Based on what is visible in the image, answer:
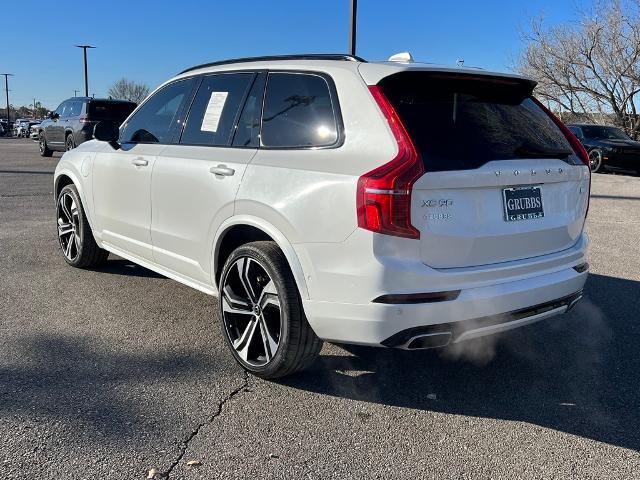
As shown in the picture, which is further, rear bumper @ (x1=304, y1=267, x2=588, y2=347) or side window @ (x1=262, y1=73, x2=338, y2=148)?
side window @ (x1=262, y1=73, x2=338, y2=148)

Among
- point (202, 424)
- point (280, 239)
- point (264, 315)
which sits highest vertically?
point (280, 239)

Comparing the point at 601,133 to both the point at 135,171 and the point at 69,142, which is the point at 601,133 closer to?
the point at 69,142

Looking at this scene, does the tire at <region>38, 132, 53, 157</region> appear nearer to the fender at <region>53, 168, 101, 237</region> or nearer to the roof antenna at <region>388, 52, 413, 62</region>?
the fender at <region>53, 168, 101, 237</region>

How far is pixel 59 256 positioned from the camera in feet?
20.6

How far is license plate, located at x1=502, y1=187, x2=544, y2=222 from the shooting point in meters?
3.11

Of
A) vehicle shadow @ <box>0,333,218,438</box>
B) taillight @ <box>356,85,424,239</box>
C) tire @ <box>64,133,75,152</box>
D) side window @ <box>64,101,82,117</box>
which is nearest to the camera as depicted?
taillight @ <box>356,85,424,239</box>

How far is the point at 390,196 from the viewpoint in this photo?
277 cm

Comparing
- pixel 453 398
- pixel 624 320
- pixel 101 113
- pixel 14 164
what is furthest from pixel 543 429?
pixel 14 164

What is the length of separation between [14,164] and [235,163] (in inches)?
645

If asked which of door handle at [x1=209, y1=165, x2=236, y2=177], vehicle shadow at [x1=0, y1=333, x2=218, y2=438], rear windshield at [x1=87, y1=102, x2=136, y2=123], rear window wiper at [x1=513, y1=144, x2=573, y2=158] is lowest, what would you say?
vehicle shadow at [x1=0, y1=333, x2=218, y2=438]

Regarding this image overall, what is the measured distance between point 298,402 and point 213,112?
1.99m

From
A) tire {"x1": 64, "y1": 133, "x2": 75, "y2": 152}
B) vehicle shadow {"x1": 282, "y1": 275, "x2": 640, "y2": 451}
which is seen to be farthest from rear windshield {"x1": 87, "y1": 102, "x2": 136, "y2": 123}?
vehicle shadow {"x1": 282, "y1": 275, "x2": 640, "y2": 451}

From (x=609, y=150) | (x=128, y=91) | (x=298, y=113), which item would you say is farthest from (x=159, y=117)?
(x=128, y=91)

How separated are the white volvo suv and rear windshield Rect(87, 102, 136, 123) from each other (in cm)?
1355
